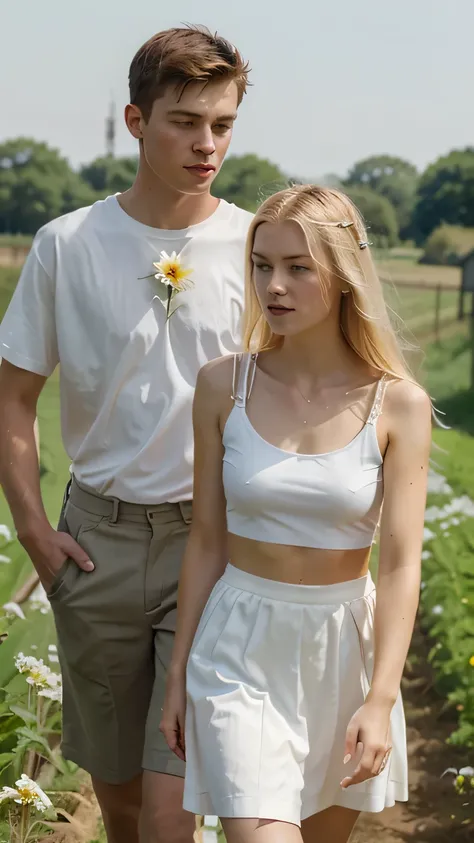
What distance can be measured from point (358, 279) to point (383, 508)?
0.44 meters

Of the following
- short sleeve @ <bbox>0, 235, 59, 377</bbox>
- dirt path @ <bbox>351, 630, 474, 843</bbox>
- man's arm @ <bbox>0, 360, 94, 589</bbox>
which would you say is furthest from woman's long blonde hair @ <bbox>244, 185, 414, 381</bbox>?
dirt path @ <bbox>351, 630, 474, 843</bbox>

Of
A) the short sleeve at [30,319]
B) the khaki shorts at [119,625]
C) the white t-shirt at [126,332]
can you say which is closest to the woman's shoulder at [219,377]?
the white t-shirt at [126,332]

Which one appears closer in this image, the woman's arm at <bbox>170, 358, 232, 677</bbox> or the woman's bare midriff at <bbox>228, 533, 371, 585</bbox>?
the woman's bare midriff at <bbox>228, 533, 371, 585</bbox>

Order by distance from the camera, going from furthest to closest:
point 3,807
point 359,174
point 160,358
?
point 359,174 < point 3,807 < point 160,358

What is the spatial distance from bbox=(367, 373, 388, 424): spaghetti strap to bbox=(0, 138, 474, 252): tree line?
352 centimetres

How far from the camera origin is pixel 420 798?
3.93 metres

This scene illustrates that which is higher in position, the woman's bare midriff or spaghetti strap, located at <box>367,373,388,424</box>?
spaghetti strap, located at <box>367,373,388,424</box>

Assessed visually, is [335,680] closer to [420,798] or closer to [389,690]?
[389,690]

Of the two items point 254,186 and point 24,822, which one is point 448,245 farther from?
point 24,822

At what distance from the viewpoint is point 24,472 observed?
9.37 feet

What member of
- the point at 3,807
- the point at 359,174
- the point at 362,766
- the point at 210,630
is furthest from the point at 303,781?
the point at 359,174

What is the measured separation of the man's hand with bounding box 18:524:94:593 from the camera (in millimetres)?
2820

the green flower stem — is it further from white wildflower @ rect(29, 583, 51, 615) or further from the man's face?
the man's face

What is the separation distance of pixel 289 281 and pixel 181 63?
2.05 ft
